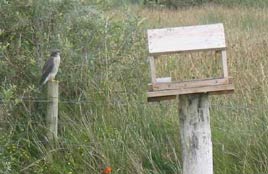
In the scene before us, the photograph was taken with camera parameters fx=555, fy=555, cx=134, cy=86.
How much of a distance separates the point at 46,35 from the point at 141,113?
4.13 feet

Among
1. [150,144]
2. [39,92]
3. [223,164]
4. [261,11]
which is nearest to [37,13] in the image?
[39,92]

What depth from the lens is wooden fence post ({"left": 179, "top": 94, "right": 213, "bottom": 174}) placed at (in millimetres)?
3855

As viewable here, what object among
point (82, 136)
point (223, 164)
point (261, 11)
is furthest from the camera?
point (261, 11)

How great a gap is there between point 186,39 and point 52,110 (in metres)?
1.60

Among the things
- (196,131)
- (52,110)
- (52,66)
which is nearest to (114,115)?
(52,110)

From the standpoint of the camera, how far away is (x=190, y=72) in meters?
6.27

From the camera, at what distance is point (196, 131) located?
3881mm

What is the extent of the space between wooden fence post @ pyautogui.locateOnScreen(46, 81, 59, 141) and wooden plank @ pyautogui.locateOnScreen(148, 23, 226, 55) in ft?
4.36

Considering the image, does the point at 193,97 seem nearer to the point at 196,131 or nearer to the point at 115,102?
the point at 196,131

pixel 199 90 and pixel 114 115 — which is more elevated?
pixel 199 90

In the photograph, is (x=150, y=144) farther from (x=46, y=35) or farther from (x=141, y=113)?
(x=46, y=35)

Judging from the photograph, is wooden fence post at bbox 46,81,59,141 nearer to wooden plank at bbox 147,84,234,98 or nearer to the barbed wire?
the barbed wire

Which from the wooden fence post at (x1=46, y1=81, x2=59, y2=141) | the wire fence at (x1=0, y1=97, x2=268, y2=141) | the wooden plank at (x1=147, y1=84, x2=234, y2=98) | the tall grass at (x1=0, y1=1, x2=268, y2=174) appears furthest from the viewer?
the wire fence at (x1=0, y1=97, x2=268, y2=141)

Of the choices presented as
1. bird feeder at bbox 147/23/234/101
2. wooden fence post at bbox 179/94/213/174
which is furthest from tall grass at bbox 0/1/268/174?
bird feeder at bbox 147/23/234/101
